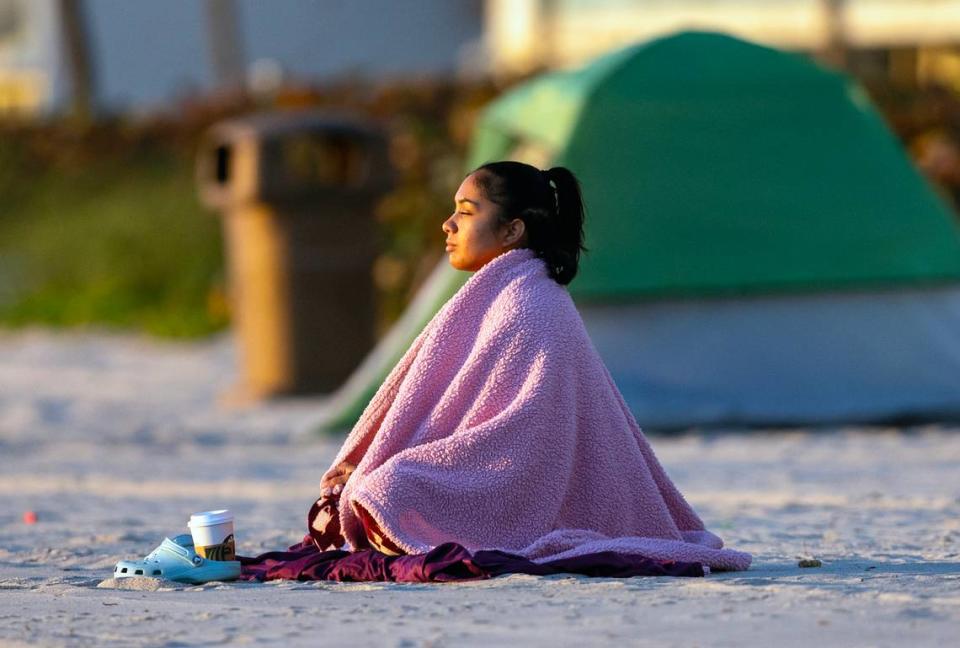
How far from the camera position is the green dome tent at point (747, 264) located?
31.2 ft

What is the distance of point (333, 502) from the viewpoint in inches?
192

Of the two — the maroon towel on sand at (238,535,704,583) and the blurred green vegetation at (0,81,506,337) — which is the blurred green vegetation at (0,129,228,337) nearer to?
the blurred green vegetation at (0,81,506,337)

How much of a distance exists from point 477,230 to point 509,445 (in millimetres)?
571

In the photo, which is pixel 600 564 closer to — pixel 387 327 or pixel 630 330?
pixel 630 330

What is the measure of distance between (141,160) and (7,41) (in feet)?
28.1

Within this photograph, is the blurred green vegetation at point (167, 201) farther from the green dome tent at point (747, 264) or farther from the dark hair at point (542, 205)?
the dark hair at point (542, 205)

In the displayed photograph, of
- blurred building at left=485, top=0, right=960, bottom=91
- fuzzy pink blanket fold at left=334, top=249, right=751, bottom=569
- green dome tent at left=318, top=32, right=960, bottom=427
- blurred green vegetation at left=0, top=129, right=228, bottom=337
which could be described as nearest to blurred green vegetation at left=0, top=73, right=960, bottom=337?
blurred green vegetation at left=0, top=129, right=228, bottom=337

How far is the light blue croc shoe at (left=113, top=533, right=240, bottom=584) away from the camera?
15.5 ft

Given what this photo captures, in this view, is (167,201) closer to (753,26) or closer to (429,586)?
(753,26)

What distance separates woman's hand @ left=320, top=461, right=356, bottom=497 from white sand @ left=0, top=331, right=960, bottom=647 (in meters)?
0.30

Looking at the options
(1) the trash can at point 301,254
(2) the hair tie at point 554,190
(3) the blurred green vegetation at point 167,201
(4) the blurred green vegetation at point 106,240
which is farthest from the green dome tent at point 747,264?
(4) the blurred green vegetation at point 106,240

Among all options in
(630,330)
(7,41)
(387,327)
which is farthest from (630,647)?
(7,41)

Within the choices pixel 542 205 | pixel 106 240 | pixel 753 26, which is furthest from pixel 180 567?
pixel 753 26

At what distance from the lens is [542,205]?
4.91 metres
